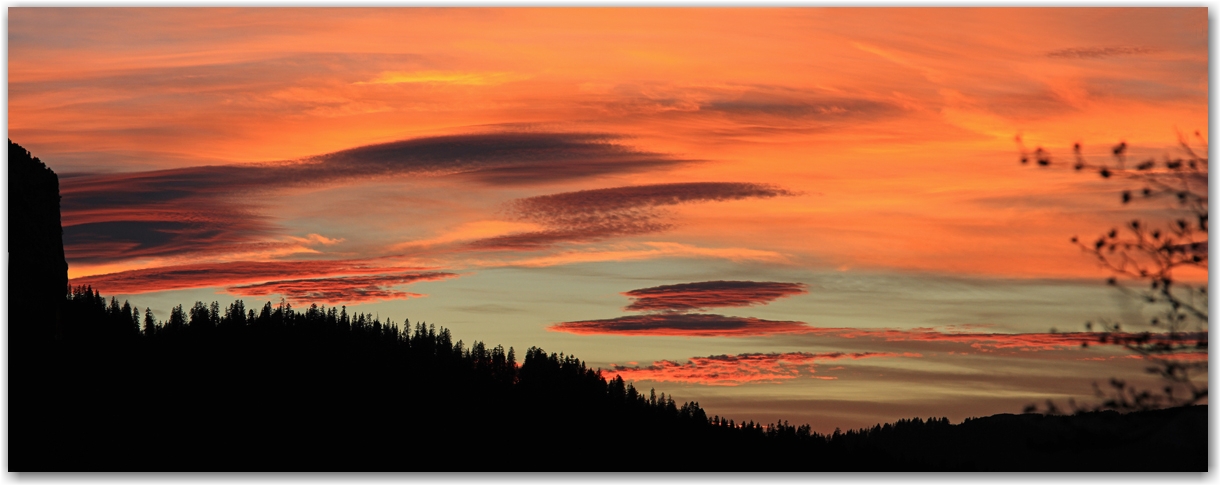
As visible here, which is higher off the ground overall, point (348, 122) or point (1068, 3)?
point (1068, 3)

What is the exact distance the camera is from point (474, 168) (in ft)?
56.3

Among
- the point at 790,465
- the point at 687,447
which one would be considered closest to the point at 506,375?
the point at 687,447

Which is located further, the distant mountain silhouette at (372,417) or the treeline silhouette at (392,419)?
the distant mountain silhouette at (372,417)

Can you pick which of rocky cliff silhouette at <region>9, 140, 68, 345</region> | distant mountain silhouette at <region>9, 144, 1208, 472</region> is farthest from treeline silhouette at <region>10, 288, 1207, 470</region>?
rocky cliff silhouette at <region>9, 140, 68, 345</region>

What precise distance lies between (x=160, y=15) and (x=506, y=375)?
27.2 m

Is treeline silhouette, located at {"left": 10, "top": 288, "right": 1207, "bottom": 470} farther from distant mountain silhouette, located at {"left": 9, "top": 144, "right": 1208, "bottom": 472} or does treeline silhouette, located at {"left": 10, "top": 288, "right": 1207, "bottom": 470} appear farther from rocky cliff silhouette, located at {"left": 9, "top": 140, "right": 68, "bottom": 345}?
rocky cliff silhouette, located at {"left": 9, "top": 140, "right": 68, "bottom": 345}

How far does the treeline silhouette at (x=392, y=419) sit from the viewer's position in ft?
45.2

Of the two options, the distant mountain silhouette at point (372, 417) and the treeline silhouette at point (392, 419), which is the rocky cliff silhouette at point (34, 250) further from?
the treeline silhouette at point (392, 419)

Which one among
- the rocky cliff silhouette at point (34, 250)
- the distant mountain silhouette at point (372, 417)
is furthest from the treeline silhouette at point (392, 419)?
the rocky cliff silhouette at point (34, 250)

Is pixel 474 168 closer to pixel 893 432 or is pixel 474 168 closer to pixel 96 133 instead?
pixel 96 133

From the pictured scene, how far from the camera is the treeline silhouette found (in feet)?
45.2

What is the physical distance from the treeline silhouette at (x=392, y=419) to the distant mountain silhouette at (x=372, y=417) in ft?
0.21

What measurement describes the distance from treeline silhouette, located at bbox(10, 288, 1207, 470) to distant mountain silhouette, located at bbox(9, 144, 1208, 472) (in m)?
0.07

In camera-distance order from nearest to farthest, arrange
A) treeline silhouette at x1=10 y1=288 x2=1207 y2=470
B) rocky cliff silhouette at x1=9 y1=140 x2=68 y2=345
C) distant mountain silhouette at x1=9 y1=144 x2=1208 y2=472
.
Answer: treeline silhouette at x1=10 y1=288 x2=1207 y2=470 → distant mountain silhouette at x1=9 y1=144 x2=1208 y2=472 → rocky cliff silhouette at x1=9 y1=140 x2=68 y2=345
